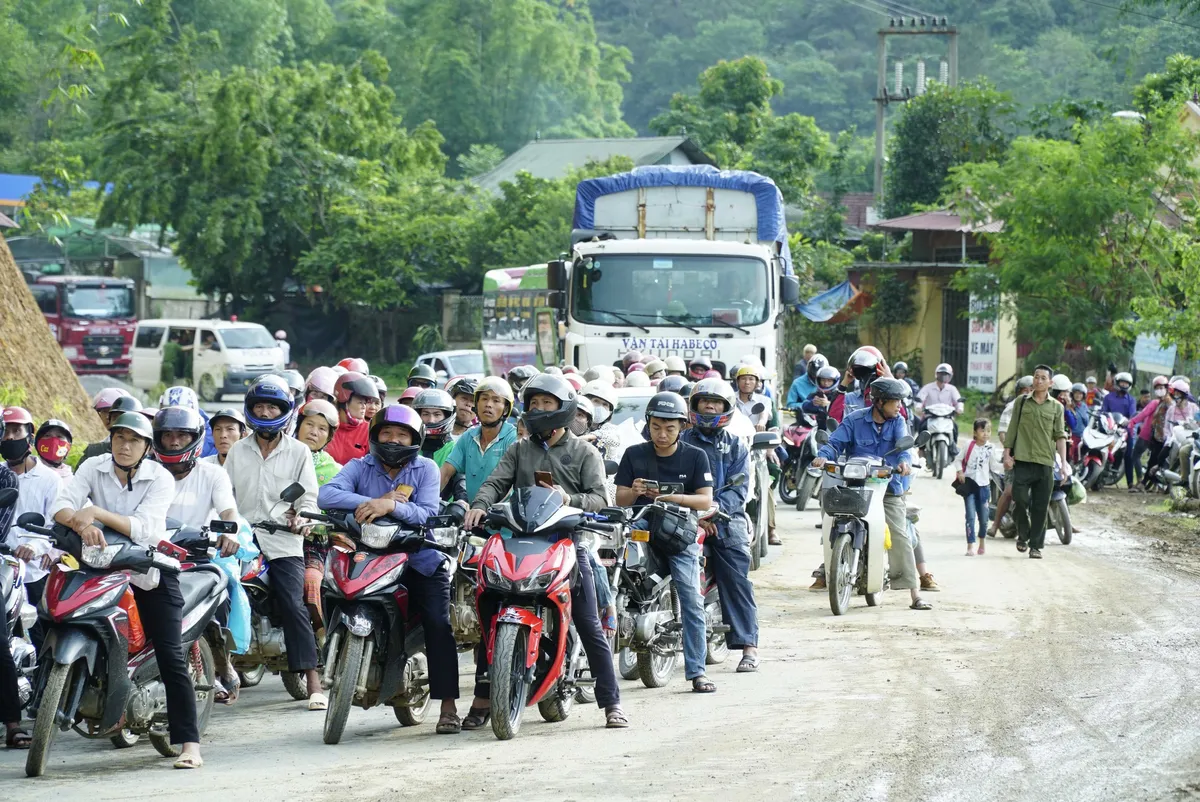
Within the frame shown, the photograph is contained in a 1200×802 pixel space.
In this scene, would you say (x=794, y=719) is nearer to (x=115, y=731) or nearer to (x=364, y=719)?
(x=364, y=719)

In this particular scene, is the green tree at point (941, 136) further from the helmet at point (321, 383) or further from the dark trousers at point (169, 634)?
the dark trousers at point (169, 634)

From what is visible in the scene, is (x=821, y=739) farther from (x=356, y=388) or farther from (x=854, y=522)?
(x=854, y=522)

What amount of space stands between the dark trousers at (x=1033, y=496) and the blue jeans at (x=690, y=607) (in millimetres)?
7351

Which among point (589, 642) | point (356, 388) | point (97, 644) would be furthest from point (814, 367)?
point (97, 644)

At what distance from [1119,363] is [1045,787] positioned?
27.9 m

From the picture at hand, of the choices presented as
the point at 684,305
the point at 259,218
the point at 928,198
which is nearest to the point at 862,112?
the point at 928,198

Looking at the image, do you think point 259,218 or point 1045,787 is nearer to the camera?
point 1045,787

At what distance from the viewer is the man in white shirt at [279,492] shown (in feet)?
29.3

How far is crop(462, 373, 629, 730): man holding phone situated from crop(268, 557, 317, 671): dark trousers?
36.2 inches

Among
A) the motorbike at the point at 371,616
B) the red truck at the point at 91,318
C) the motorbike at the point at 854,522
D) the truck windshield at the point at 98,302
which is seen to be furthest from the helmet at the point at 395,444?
the truck windshield at the point at 98,302

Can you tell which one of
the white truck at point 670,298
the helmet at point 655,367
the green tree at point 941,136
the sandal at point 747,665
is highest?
the green tree at point 941,136

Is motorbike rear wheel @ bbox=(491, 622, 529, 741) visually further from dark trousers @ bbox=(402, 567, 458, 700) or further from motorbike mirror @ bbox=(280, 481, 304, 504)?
motorbike mirror @ bbox=(280, 481, 304, 504)

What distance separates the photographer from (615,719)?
865 centimetres

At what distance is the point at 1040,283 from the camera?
33562 millimetres
